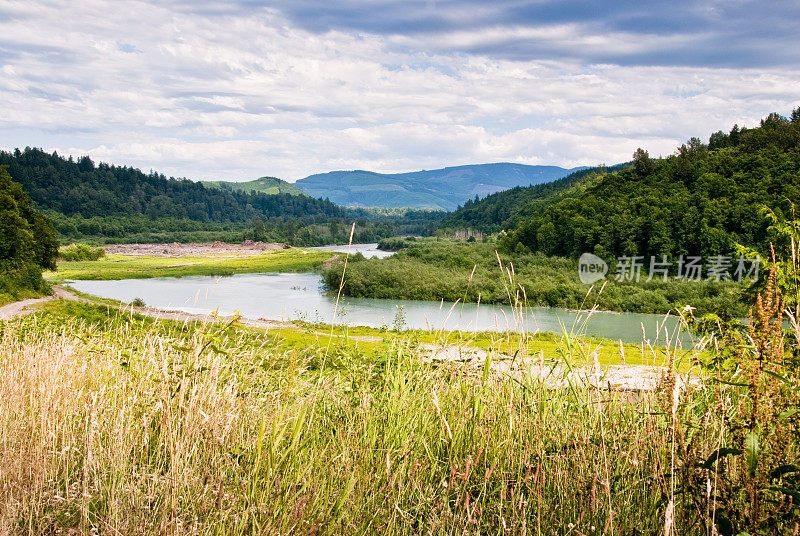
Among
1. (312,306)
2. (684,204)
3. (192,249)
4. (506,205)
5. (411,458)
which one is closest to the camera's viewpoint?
(411,458)

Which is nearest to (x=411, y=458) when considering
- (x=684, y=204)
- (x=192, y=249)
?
(x=684, y=204)

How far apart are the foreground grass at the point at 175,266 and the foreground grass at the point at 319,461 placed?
63.4 meters

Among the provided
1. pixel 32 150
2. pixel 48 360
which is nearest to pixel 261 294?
pixel 48 360

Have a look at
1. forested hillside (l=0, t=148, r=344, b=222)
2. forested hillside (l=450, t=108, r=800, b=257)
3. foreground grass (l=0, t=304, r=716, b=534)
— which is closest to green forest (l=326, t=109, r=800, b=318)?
forested hillside (l=450, t=108, r=800, b=257)

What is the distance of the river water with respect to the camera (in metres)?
36.8

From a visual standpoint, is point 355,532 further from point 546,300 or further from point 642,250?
point 642,250

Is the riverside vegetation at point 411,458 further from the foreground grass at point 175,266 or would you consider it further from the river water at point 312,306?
the foreground grass at point 175,266

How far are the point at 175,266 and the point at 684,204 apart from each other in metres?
57.2

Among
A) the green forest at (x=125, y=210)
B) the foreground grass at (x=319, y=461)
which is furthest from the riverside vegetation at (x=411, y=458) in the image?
the green forest at (x=125, y=210)

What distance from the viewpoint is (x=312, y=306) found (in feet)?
149

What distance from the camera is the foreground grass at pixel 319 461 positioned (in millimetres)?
2527

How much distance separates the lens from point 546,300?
168ft

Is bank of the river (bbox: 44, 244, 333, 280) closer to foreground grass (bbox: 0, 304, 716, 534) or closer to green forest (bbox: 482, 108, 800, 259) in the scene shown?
green forest (bbox: 482, 108, 800, 259)

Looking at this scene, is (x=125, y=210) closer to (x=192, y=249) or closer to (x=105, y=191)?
(x=105, y=191)
